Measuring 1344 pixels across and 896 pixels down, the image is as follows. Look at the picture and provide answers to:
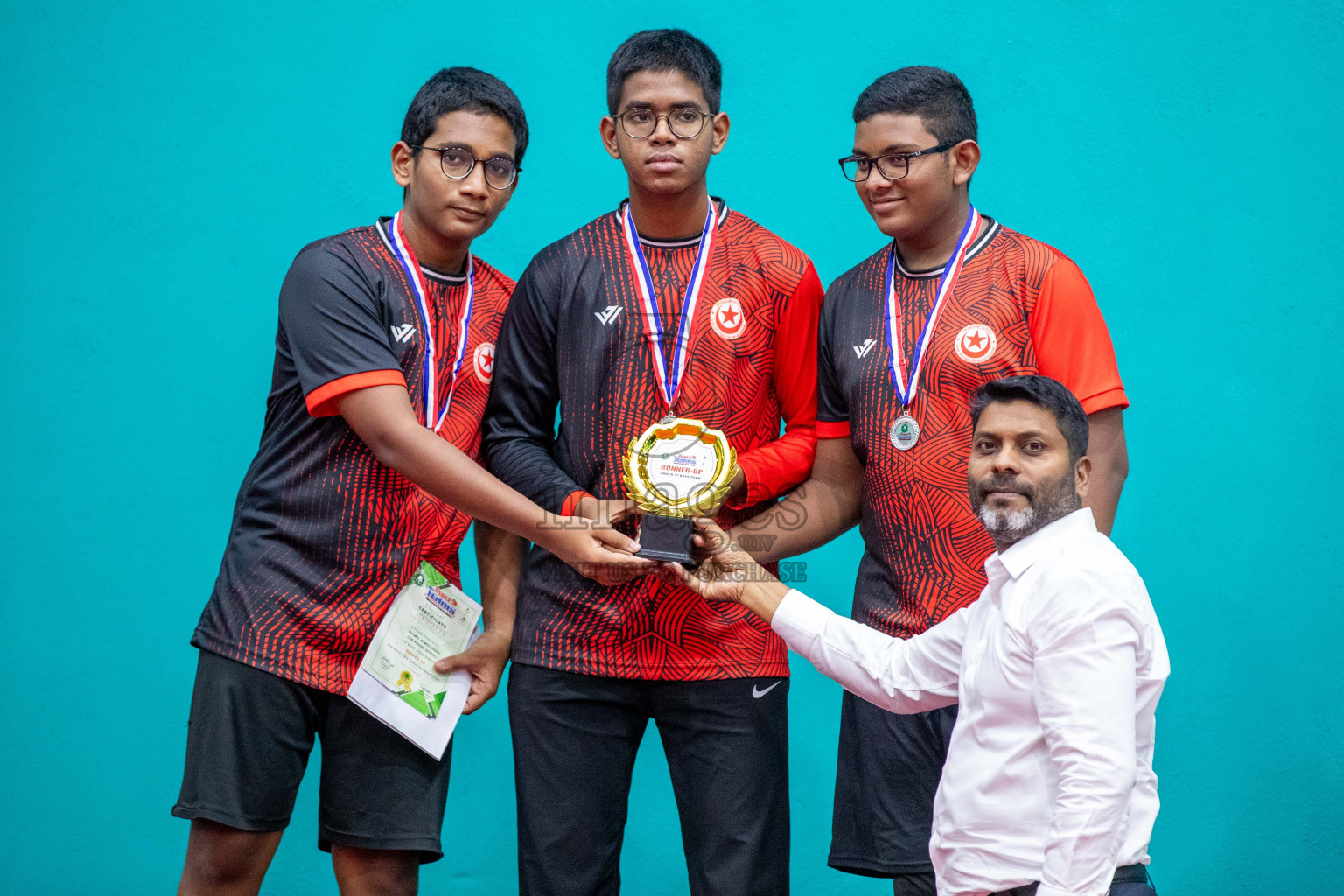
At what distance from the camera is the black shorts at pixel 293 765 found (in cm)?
252

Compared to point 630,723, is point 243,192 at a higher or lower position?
higher

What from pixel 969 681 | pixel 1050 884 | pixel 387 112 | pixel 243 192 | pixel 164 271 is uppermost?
pixel 387 112

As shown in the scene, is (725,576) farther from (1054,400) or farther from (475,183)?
(475,183)

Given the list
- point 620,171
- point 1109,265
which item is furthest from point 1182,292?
point 620,171

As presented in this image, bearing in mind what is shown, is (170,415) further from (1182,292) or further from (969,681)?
(1182,292)

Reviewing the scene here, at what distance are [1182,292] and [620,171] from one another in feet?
5.96

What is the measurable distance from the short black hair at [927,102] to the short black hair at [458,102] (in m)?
Answer: 0.79

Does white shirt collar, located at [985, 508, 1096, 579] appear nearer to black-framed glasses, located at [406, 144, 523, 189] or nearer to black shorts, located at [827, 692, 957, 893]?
black shorts, located at [827, 692, 957, 893]

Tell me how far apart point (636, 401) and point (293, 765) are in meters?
1.06

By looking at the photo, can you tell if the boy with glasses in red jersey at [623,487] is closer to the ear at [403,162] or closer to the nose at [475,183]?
the nose at [475,183]

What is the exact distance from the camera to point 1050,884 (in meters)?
1.74

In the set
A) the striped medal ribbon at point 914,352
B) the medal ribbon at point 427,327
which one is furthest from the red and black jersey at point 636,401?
the striped medal ribbon at point 914,352

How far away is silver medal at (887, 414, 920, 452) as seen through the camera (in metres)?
2.45

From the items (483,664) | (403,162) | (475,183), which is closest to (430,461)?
(483,664)
